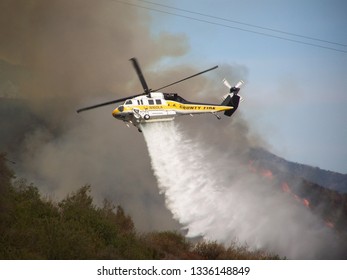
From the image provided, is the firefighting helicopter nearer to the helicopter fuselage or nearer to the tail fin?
the helicopter fuselage

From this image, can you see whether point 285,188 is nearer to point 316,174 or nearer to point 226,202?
point 226,202

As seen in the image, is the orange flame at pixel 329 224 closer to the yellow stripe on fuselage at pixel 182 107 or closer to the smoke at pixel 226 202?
the smoke at pixel 226 202

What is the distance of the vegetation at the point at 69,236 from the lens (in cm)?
2450

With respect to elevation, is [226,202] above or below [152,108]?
below

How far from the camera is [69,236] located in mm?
25469

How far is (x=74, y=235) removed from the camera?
82.8 feet

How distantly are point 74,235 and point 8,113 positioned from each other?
136309 mm

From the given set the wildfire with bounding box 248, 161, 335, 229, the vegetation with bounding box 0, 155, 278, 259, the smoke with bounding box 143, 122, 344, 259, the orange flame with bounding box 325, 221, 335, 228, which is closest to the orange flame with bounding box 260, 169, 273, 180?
the wildfire with bounding box 248, 161, 335, 229

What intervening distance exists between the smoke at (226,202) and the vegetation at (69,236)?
7.15 meters

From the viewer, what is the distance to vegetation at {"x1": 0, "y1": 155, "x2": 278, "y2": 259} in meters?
24.5

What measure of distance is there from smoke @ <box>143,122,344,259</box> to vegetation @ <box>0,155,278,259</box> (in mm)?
7151

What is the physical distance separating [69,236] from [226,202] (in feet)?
85.8

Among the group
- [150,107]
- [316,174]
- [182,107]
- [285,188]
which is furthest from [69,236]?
[316,174]
